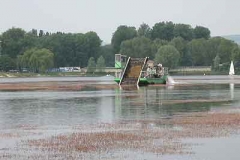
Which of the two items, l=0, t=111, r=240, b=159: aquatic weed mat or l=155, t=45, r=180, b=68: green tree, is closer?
l=0, t=111, r=240, b=159: aquatic weed mat

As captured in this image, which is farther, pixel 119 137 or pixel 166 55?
pixel 166 55

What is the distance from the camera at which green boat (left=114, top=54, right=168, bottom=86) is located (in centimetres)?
10169

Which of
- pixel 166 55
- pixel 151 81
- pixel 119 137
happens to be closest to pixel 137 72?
pixel 151 81

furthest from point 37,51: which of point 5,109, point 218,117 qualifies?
point 218,117

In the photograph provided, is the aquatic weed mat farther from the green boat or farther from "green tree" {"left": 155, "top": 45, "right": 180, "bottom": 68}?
"green tree" {"left": 155, "top": 45, "right": 180, "bottom": 68}

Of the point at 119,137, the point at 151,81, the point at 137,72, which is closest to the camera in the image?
the point at 119,137

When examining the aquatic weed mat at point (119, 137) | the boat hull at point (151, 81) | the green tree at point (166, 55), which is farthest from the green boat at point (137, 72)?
the green tree at point (166, 55)

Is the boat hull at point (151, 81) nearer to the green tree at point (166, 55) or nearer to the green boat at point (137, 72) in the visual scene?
the green boat at point (137, 72)

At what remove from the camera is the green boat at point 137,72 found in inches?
4003

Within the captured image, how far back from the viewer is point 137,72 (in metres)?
104

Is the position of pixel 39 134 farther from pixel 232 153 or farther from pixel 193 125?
pixel 232 153

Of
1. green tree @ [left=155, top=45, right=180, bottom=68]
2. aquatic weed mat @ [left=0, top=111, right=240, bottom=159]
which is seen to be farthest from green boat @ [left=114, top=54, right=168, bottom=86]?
green tree @ [left=155, top=45, right=180, bottom=68]

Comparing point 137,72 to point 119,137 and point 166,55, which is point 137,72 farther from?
point 166,55

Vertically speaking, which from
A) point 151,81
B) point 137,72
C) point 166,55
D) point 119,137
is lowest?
point 151,81
